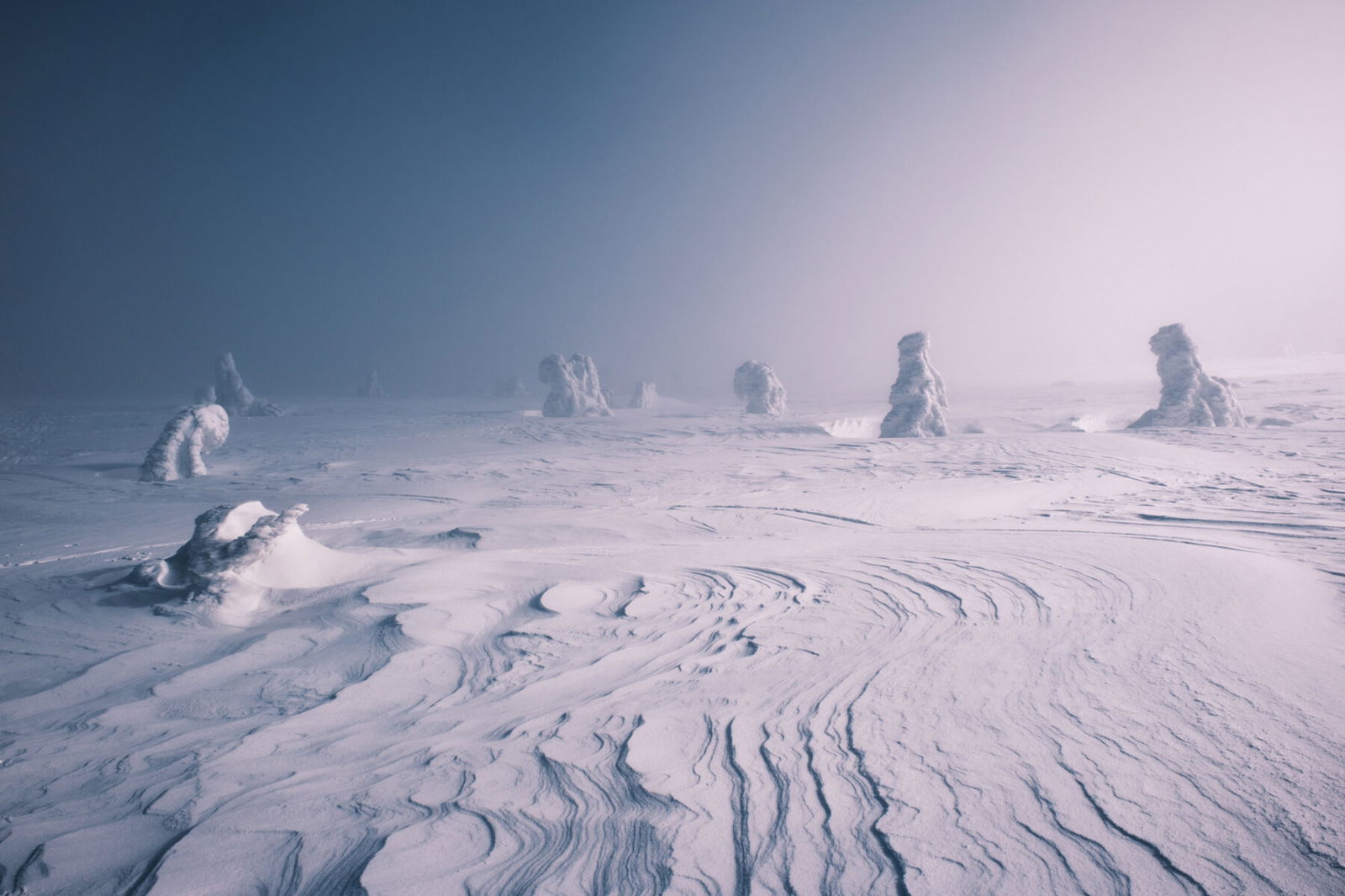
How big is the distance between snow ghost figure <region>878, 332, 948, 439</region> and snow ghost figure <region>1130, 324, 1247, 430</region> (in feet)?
20.0

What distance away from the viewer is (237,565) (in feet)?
15.8

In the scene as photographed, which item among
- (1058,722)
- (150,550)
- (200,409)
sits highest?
(200,409)

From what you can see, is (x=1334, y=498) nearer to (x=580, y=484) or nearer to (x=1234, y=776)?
(x=1234, y=776)

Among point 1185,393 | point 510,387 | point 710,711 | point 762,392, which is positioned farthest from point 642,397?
point 710,711

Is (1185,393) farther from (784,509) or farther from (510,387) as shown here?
(510,387)

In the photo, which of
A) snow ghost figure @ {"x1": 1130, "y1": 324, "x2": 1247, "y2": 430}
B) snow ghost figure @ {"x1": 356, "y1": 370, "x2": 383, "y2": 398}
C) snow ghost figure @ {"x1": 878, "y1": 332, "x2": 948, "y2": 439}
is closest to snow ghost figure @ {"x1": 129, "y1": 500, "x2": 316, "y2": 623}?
snow ghost figure @ {"x1": 878, "y1": 332, "x2": 948, "y2": 439}

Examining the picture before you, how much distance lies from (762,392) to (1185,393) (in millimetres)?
15961

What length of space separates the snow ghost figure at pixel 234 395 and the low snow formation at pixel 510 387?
67.6ft

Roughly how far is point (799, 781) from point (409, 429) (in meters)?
24.4

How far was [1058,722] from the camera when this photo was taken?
2391 mm

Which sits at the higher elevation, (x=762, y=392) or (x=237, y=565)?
(x=762, y=392)

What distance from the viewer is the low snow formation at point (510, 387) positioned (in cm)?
5006

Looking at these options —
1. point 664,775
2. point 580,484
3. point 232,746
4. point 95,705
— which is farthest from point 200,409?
point 664,775

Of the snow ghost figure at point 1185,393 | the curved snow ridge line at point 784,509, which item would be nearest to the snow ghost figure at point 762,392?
the snow ghost figure at point 1185,393
